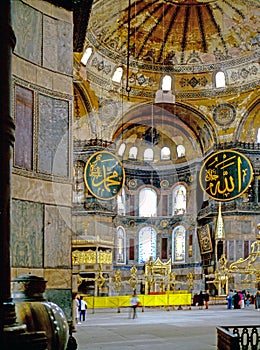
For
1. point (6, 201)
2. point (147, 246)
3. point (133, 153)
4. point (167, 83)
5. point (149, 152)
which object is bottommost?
point (147, 246)

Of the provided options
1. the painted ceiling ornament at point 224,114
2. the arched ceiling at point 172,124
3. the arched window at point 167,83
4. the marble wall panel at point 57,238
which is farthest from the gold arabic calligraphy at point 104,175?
the painted ceiling ornament at point 224,114

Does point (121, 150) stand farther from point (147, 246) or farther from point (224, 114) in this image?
point (224, 114)

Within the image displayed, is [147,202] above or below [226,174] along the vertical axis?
below

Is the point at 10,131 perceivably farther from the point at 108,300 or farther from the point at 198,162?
the point at 198,162

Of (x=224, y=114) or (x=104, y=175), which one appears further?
(x=224, y=114)

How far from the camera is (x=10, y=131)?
3.62m

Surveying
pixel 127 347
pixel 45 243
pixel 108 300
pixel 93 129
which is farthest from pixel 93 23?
pixel 127 347

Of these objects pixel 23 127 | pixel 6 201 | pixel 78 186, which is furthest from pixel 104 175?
pixel 6 201

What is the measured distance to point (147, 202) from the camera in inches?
1345

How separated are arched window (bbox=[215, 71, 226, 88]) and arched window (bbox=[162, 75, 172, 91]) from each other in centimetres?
231

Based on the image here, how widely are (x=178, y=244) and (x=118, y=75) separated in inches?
416

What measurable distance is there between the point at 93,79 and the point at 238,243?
10.6 m

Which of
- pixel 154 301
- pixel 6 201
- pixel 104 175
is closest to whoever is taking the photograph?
pixel 6 201

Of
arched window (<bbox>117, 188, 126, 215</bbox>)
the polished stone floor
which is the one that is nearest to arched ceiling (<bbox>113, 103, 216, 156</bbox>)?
arched window (<bbox>117, 188, 126, 215</bbox>)
